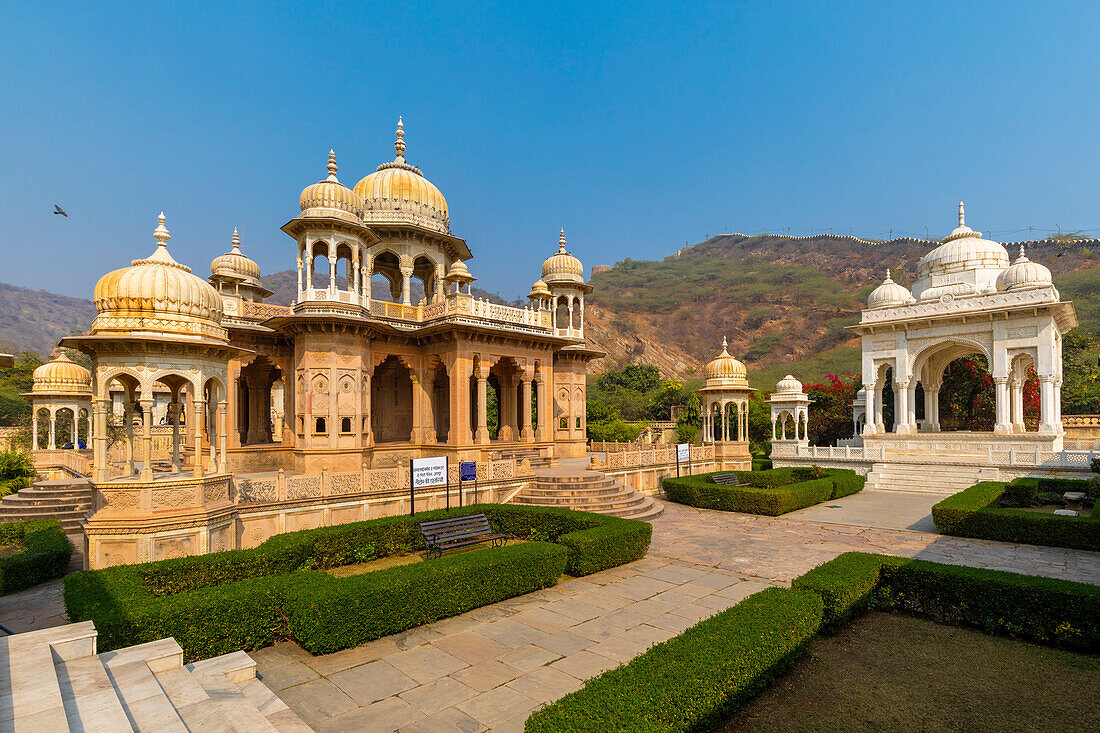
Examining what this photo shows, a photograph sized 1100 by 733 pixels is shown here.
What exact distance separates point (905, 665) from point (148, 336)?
14.5m

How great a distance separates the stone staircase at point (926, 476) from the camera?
2416 centimetres

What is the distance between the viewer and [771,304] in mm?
116125

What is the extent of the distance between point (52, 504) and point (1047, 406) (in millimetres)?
41185

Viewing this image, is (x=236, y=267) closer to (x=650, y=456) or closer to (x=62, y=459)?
(x=62, y=459)

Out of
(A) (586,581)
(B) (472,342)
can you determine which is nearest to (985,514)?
(A) (586,581)

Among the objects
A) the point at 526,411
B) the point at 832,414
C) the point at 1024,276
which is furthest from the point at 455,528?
the point at 832,414

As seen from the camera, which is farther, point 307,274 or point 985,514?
point 307,274

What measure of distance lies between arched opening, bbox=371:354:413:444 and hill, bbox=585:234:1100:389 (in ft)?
195

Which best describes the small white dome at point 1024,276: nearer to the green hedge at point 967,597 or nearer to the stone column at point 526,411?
the stone column at point 526,411

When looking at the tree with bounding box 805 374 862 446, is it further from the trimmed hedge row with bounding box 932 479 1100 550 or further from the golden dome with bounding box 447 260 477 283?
the golden dome with bounding box 447 260 477 283

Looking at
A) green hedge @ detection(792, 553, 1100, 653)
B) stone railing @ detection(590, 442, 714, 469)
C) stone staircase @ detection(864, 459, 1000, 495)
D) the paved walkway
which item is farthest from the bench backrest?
stone staircase @ detection(864, 459, 1000, 495)

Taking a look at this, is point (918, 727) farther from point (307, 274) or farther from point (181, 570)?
point (307, 274)

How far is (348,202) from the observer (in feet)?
68.1

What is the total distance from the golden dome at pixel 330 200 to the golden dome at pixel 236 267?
580 cm
